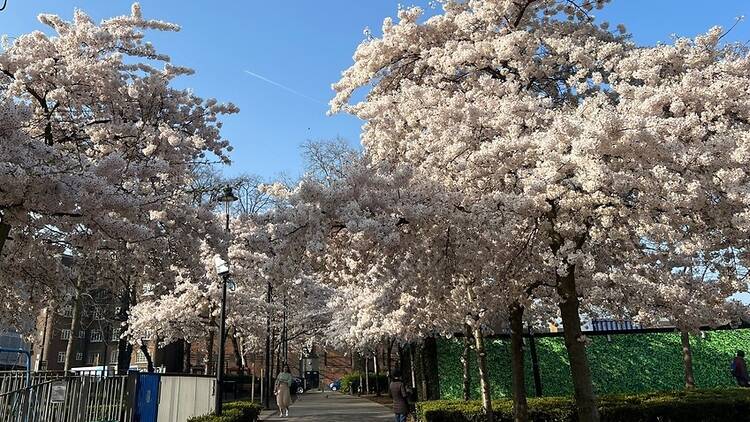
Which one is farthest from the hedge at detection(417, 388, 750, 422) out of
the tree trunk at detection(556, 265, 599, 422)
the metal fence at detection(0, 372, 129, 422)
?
the metal fence at detection(0, 372, 129, 422)

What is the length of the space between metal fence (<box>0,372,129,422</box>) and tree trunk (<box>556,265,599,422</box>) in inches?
329

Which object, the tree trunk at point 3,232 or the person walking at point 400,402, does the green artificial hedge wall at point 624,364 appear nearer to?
the person walking at point 400,402

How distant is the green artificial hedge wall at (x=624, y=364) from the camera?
1964 centimetres

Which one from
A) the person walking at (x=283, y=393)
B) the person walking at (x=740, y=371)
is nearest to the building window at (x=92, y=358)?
the person walking at (x=283, y=393)

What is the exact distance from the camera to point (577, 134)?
7914 millimetres

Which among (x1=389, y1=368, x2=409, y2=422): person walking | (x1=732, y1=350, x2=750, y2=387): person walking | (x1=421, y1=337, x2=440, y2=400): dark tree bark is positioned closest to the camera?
(x1=389, y1=368, x2=409, y2=422): person walking

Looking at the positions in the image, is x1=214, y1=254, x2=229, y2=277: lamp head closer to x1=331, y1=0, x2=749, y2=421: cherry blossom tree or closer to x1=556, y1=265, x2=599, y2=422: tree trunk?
x1=331, y1=0, x2=749, y2=421: cherry blossom tree

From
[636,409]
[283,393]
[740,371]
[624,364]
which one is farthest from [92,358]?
[740,371]

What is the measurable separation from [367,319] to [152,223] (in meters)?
9.46

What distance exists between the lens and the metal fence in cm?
882

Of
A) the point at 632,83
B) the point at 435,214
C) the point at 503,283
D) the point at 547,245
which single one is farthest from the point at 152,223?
the point at 632,83

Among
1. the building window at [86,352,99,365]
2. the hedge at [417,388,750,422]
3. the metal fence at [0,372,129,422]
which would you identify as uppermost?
the building window at [86,352,99,365]

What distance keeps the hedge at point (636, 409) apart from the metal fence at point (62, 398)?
23.0ft

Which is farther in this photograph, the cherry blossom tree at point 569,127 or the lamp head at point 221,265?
the lamp head at point 221,265
